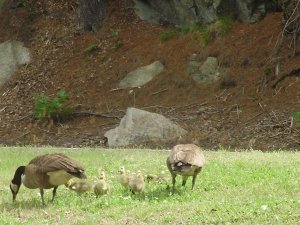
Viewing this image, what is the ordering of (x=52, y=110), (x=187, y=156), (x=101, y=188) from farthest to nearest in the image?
(x=52, y=110), (x=101, y=188), (x=187, y=156)

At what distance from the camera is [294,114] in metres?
20.9

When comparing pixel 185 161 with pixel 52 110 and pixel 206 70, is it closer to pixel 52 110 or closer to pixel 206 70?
pixel 206 70

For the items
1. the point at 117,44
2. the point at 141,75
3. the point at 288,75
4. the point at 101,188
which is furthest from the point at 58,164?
the point at 117,44

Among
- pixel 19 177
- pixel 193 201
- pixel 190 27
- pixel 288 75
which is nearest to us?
pixel 193 201

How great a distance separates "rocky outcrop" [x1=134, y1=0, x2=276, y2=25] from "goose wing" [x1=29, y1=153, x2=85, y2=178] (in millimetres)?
17517

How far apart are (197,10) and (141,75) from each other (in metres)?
3.82

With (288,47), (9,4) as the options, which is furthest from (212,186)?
(9,4)

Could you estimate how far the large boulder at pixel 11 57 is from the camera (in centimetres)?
2900

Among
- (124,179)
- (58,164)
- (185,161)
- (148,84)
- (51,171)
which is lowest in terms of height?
(148,84)

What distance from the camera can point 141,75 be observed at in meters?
26.1

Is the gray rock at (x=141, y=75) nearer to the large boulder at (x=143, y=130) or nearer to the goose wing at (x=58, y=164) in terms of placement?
the large boulder at (x=143, y=130)

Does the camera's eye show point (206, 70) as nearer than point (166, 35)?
Yes

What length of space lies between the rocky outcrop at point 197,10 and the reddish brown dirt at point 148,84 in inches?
17.4

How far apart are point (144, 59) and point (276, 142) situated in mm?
8229
